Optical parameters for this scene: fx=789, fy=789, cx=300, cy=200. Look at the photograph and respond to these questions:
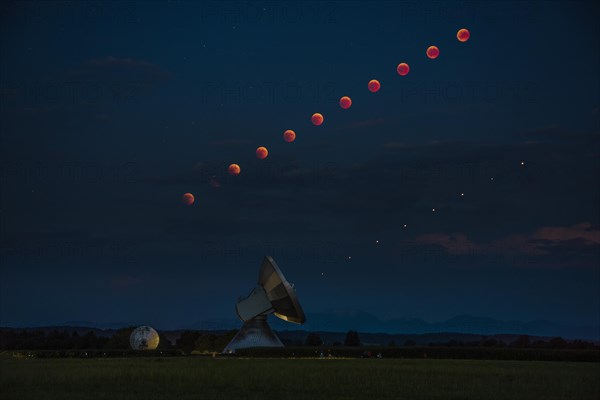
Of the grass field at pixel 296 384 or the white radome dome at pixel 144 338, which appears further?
the white radome dome at pixel 144 338

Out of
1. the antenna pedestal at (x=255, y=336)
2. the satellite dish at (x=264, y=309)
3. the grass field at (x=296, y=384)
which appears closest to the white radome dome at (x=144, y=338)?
the antenna pedestal at (x=255, y=336)

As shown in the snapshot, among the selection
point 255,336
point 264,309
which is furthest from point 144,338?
point 264,309

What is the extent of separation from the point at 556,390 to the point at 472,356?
1287 inches

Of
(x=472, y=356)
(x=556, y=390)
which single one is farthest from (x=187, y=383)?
(x=472, y=356)

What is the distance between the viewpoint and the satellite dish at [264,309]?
70938mm

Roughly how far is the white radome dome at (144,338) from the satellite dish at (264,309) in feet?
39.8

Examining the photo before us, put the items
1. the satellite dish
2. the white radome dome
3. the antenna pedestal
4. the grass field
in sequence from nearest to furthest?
1. the grass field
2. the satellite dish
3. the antenna pedestal
4. the white radome dome

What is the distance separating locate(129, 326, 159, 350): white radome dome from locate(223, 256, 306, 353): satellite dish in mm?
12132

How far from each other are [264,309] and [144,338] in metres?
16.6

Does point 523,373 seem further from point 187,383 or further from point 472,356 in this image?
point 472,356

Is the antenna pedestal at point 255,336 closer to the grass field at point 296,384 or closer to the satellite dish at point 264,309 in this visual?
the satellite dish at point 264,309

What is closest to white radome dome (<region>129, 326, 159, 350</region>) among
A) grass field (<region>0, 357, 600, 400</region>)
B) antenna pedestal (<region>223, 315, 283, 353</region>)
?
antenna pedestal (<region>223, 315, 283, 353</region>)

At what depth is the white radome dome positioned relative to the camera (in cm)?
8312

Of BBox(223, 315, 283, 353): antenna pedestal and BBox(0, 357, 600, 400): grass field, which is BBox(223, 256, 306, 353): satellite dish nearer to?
BBox(223, 315, 283, 353): antenna pedestal
